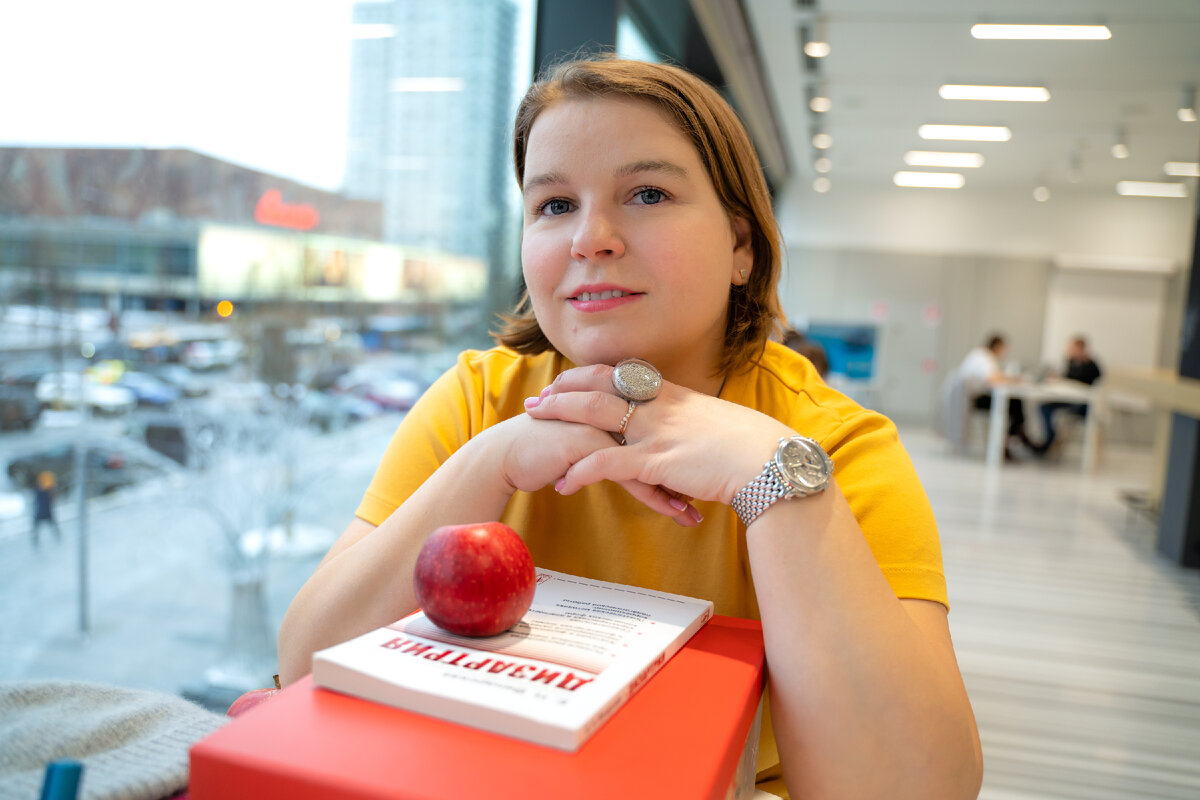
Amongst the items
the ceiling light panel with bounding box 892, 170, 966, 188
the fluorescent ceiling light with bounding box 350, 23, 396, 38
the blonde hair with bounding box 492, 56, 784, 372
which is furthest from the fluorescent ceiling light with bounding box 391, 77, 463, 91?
the ceiling light panel with bounding box 892, 170, 966, 188

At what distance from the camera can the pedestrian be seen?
1.75 metres

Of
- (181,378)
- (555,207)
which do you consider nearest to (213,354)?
(181,378)

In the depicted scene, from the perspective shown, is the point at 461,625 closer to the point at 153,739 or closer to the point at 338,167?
the point at 153,739

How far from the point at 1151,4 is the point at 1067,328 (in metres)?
8.19

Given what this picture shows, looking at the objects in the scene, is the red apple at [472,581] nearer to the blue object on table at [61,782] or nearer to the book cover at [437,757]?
the book cover at [437,757]

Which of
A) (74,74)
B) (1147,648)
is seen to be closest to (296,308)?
(74,74)

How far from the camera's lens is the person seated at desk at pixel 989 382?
9.25m

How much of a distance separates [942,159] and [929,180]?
1.73 meters

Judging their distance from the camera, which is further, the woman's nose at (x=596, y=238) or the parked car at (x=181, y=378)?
the parked car at (x=181, y=378)

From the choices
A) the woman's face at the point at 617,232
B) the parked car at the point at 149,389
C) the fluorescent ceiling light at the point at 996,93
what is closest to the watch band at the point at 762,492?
the woman's face at the point at 617,232

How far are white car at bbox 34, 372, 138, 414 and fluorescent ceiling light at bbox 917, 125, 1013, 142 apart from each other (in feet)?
28.1

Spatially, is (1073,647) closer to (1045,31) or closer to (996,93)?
(1045,31)

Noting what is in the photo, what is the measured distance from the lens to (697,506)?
→ 103 cm

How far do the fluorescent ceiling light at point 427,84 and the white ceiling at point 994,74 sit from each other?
3.19 meters
